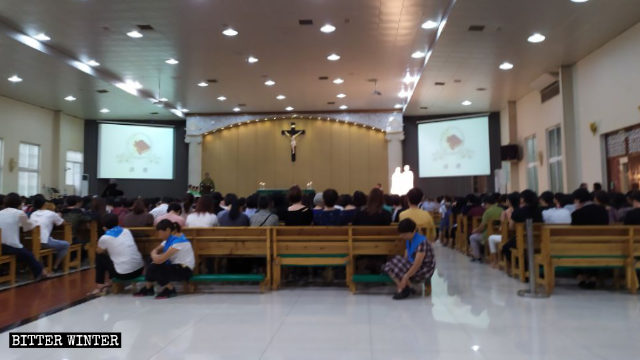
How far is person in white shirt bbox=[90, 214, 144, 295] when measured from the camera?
18.2ft

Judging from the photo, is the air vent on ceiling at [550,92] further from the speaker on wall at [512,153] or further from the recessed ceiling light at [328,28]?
the recessed ceiling light at [328,28]

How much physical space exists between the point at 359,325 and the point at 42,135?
1582cm

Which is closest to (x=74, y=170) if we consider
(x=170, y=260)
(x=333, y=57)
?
(x=333, y=57)

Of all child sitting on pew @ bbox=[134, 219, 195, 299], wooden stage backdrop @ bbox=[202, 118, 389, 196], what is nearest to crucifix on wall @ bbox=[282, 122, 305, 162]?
wooden stage backdrop @ bbox=[202, 118, 389, 196]

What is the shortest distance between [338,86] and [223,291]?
965cm

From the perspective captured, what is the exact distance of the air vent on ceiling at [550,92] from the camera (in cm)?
1252

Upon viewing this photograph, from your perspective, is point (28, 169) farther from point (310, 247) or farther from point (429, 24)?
point (310, 247)

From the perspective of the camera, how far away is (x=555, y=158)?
13.0 m

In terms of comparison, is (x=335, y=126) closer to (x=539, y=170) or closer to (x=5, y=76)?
(x=539, y=170)

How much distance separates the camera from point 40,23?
9.09 meters

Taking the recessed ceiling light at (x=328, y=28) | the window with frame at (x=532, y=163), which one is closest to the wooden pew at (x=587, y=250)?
the recessed ceiling light at (x=328, y=28)

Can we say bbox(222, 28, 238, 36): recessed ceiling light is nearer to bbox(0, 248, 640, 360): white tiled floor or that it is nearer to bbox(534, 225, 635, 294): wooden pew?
bbox(0, 248, 640, 360): white tiled floor

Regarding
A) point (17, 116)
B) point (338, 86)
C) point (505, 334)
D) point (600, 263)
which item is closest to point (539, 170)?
point (338, 86)

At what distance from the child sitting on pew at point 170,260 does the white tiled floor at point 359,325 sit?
222mm
